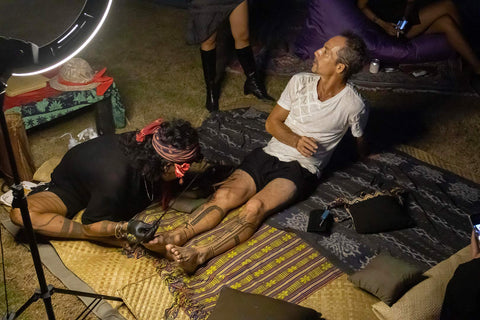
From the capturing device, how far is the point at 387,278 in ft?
8.96

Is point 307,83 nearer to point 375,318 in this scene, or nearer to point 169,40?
point 375,318

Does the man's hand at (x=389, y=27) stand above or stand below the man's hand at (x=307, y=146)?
above

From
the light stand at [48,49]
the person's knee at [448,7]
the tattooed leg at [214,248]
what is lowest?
the tattooed leg at [214,248]

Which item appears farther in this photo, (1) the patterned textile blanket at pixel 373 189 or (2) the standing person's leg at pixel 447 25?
(2) the standing person's leg at pixel 447 25

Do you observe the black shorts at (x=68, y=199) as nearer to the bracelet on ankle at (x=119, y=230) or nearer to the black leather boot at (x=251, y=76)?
the bracelet on ankle at (x=119, y=230)

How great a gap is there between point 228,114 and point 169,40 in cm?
211

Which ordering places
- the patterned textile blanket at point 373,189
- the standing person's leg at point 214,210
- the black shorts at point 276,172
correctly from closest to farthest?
the standing person's leg at point 214,210 → the patterned textile blanket at point 373,189 → the black shorts at point 276,172

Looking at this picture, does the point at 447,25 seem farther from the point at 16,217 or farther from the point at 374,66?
the point at 16,217

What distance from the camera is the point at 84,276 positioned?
304cm

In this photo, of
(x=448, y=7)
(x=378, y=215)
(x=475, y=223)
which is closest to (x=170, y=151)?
(x=378, y=215)

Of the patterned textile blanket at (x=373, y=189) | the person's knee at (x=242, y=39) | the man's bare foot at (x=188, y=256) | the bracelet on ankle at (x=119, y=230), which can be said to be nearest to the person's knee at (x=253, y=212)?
the patterned textile blanket at (x=373, y=189)

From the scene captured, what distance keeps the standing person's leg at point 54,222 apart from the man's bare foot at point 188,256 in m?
0.43

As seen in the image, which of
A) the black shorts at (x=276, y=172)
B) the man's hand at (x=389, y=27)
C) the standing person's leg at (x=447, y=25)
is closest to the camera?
the black shorts at (x=276, y=172)

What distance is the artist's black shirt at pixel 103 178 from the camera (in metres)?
2.89
